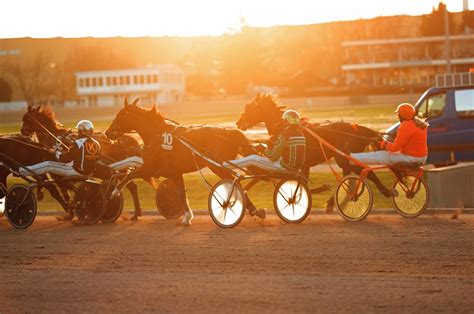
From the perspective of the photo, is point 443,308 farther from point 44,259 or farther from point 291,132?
point 291,132

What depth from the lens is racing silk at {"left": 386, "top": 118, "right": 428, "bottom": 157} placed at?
16.6 meters

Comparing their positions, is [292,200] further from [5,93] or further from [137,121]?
[5,93]

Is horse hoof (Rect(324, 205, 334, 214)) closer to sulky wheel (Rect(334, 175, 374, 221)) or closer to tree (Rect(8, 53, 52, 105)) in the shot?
sulky wheel (Rect(334, 175, 374, 221))

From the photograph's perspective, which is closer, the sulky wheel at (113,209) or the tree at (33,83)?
the sulky wheel at (113,209)

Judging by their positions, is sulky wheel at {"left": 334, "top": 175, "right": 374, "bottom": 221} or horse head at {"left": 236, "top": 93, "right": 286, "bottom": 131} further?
horse head at {"left": 236, "top": 93, "right": 286, "bottom": 131}

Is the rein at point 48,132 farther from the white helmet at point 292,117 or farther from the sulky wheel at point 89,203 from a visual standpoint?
the white helmet at point 292,117

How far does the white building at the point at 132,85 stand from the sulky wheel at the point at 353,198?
400 ft


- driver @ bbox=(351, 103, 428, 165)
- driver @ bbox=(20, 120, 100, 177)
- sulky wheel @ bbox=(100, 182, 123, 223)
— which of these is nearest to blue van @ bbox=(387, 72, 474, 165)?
driver @ bbox=(351, 103, 428, 165)

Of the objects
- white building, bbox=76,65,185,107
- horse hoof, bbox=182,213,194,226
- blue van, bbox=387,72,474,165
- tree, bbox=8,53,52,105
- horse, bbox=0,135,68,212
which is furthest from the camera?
white building, bbox=76,65,185,107

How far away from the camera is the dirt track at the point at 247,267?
10562mm

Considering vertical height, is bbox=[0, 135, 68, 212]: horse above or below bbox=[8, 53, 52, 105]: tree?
below

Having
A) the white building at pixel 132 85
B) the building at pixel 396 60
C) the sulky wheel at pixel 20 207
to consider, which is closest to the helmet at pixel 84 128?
the sulky wheel at pixel 20 207

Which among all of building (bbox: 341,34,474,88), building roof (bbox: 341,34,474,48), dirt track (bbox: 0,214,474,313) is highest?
building roof (bbox: 341,34,474,48)

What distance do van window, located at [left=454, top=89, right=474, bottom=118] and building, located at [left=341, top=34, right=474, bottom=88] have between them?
A: 62.2 metres
